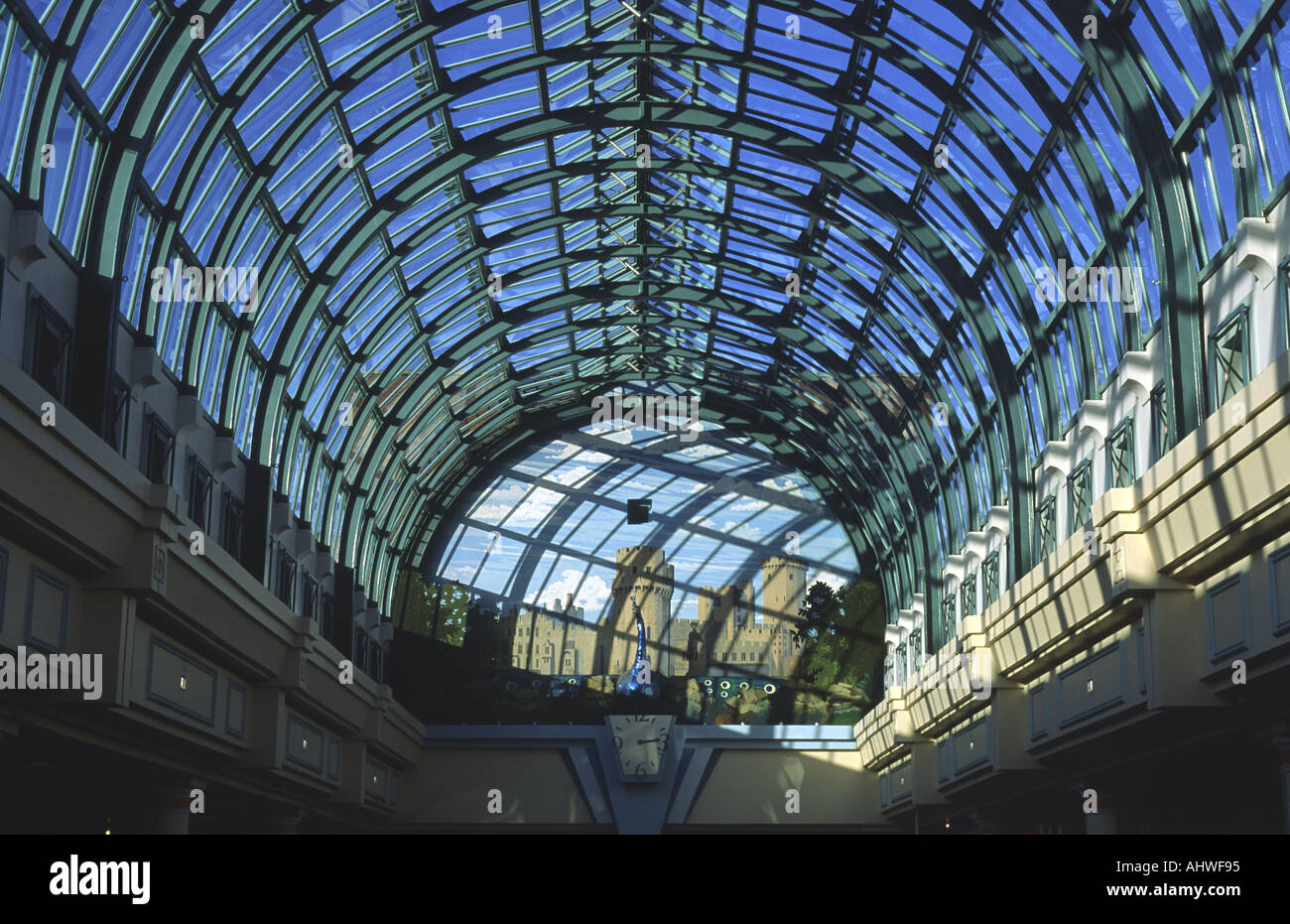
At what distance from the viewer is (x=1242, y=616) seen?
17.7 metres

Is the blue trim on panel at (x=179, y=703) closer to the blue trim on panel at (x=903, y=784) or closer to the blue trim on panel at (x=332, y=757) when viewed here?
the blue trim on panel at (x=332, y=757)

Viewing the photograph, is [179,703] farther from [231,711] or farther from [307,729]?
[307,729]

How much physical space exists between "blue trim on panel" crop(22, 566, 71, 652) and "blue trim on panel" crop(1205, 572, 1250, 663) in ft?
49.6

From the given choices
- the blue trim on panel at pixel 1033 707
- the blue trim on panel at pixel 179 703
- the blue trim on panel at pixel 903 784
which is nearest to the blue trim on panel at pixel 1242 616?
the blue trim on panel at pixel 1033 707

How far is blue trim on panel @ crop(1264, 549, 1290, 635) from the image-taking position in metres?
16.2

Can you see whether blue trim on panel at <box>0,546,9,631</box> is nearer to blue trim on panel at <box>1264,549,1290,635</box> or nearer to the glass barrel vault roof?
the glass barrel vault roof

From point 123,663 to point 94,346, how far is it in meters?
5.11

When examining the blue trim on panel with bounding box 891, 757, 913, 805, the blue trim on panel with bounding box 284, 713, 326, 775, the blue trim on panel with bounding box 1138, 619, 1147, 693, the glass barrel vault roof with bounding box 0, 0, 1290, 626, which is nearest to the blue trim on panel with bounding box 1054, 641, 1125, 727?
the blue trim on panel with bounding box 1138, 619, 1147, 693

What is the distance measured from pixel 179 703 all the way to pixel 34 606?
6694 mm

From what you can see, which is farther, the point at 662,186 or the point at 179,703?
the point at 662,186

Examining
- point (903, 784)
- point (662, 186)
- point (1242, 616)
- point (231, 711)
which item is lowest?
point (903, 784)

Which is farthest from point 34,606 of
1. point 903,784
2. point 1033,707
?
point 903,784

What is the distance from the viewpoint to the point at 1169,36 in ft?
67.7

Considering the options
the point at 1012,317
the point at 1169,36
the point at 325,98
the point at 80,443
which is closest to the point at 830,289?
the point at 1012,317
